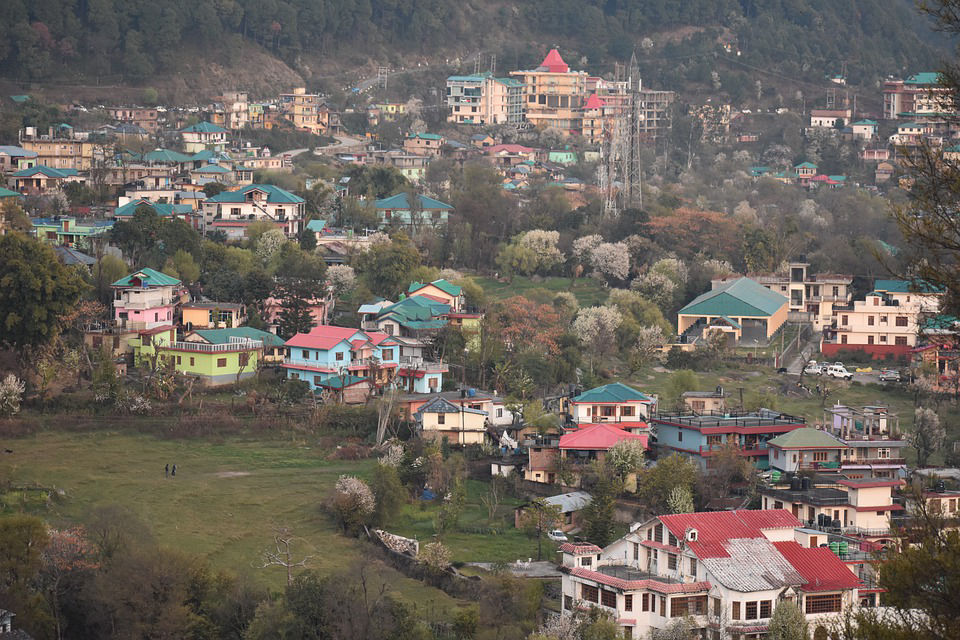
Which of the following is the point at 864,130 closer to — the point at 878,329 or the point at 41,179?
the point at 878,329

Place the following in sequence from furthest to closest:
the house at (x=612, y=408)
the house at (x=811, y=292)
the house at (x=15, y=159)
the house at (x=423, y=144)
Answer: the house at (x=423, y=144), the house at (x=15, y=159), the house at (x=811, y=292), the house at (x=612, y=408)

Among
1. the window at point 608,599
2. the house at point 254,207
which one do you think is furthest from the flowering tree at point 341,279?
the window at point 608,599

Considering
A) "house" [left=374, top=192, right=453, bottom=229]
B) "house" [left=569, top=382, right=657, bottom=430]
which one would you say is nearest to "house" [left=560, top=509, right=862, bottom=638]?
"house" [left=569, top=382, right=657, bottom=430]

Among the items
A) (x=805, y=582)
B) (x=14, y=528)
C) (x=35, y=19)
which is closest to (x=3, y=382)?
(x=14, y=528)

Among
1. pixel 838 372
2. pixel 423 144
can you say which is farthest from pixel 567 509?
pixel 423 144

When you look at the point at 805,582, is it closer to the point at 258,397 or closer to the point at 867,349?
the point at 258,397

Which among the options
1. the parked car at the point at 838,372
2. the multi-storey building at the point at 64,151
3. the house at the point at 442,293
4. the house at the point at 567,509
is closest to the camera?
the house at the point at 567,509

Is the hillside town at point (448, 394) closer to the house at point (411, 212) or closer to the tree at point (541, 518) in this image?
the tree at point (541, 518)
